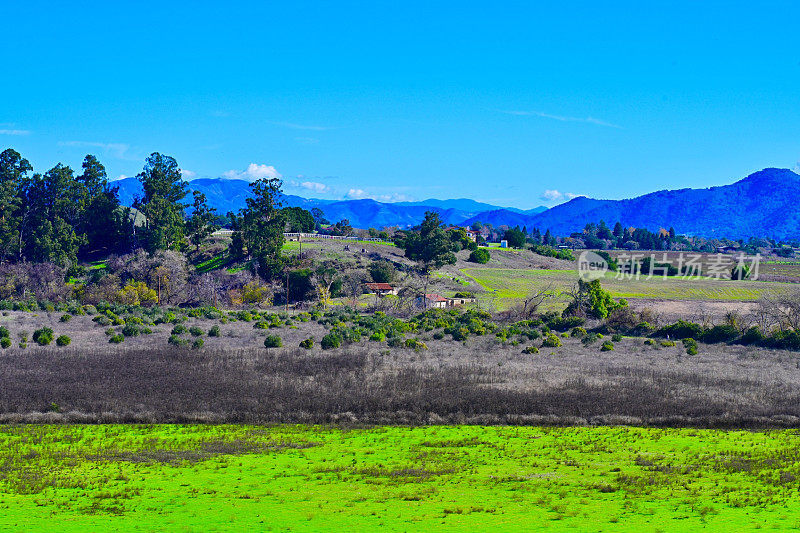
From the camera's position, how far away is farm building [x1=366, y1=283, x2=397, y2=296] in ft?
241

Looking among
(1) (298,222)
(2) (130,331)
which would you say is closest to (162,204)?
(1) (298,222)

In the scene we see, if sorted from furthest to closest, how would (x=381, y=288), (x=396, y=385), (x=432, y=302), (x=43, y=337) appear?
1. (x=381, y=288)
2. (x=432, y=302)
3. (x=43, y=337)
4. (x=396, y=385)

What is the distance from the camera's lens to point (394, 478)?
1902 centimetres

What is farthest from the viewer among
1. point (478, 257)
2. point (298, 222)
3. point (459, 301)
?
point (478, 257)

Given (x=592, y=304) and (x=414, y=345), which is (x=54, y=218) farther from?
(x=592, y=304)

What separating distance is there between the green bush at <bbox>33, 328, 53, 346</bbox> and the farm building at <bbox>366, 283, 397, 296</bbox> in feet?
120

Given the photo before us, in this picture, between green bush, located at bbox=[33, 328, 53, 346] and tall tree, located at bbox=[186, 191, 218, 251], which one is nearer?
green bush, located at bbox=[33, 328, 53, 346]

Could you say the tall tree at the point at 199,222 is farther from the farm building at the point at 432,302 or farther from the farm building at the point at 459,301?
the farm building at the point at 459,301

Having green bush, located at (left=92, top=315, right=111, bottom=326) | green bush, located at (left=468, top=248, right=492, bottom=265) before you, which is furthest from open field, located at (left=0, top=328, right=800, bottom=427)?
green bush, located at (left=468, top=248, right=492, bottom=265)

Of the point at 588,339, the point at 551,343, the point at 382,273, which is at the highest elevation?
the point at 382,273

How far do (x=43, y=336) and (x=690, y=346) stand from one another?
38861 millimetres

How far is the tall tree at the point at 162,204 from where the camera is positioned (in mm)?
78438

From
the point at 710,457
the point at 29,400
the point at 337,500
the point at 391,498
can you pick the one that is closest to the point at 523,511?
the point at 391,498

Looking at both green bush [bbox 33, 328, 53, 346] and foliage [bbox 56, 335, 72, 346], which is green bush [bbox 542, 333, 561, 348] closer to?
foliage [bbox 56, 335, 72, 346]
